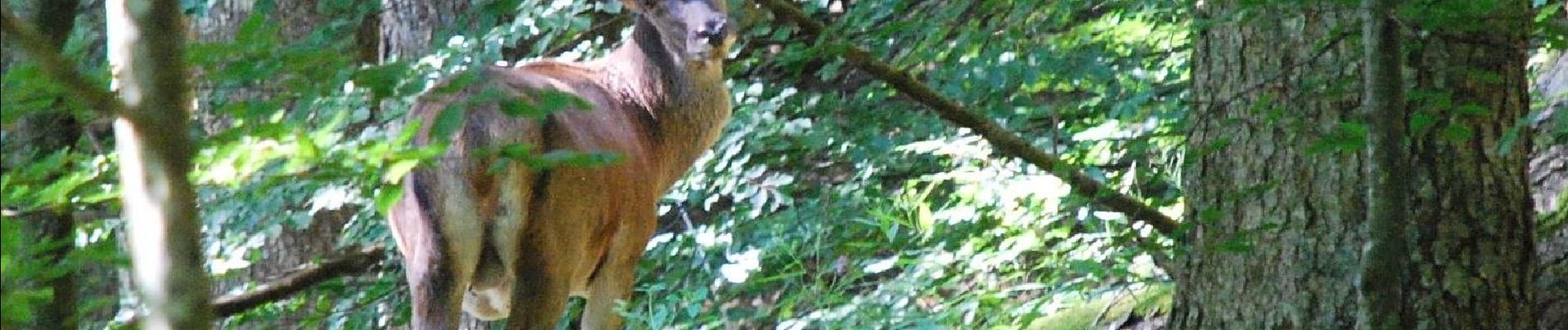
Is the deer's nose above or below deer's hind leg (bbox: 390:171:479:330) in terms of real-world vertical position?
above

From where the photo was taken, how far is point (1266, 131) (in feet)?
13.2

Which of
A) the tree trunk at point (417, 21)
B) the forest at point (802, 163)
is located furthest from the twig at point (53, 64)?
the tree trunk at point (417, 21)

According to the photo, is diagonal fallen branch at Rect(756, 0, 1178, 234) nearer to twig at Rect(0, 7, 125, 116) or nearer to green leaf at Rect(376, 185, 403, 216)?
green leaf at Rect(376, 185, 403, 216)

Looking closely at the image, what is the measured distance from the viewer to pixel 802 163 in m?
5.69

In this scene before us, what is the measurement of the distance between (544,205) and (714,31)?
1131 mm

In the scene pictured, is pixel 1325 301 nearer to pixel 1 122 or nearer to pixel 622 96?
pixel 622 96

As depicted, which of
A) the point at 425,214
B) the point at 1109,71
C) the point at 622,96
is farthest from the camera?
the point at 622,96

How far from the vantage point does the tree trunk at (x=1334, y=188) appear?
152 inches

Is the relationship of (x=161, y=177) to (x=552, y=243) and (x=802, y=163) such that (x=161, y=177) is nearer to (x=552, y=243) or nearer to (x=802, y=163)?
(x=552, y=243)

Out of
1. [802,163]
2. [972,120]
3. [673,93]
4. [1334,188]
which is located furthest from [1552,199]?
[673,93]

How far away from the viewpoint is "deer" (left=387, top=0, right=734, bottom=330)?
13.7 feet

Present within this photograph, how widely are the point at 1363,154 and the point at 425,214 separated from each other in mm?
2282

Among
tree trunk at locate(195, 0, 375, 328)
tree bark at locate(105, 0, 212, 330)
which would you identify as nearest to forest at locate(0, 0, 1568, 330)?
tree bark at locate(105, 0, 212, 330)

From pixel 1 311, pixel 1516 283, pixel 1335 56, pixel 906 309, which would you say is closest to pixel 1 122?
pixel 1 311
